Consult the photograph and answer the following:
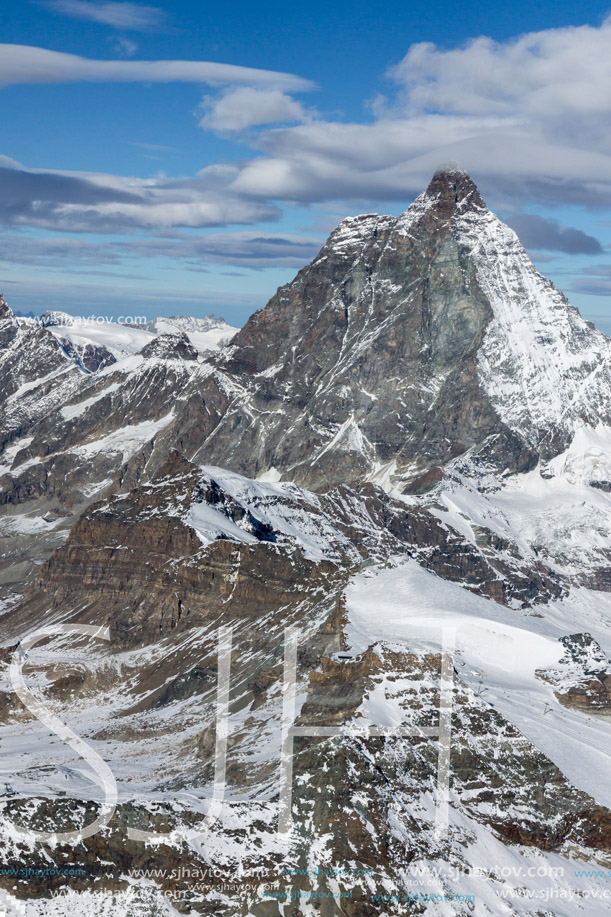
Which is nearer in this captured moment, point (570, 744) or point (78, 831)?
point (78, 831)

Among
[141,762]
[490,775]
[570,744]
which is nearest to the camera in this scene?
[490,775]

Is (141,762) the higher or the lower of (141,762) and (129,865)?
the lower

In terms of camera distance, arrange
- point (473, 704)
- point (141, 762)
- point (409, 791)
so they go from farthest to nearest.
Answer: point (141, 762), point (473, 704), point (409, 791)

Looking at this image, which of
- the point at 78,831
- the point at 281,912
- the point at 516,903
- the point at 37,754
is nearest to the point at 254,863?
the point at 281,912

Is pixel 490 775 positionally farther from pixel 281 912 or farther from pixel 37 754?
pixel 37 754

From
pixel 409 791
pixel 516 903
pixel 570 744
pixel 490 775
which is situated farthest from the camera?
pixel 570 744

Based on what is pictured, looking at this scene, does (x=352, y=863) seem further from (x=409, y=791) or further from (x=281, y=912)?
(x=409, y=791)

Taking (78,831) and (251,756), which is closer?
(78,831)

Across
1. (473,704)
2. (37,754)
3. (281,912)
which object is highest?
(473,704)

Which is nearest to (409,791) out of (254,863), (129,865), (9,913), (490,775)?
(490,775)
